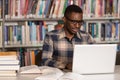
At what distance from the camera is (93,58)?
212 centimetres

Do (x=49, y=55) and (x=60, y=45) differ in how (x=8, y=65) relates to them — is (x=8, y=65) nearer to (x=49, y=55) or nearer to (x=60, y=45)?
(x=49, y=55)

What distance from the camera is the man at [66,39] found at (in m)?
2.60

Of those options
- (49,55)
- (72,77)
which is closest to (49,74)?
(72,77)

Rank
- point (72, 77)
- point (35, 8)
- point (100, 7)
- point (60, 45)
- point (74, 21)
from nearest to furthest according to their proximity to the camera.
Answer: point (72, 77) < point (74, 21) < point (60, 45) < point (35, 8) < point (100, 7)

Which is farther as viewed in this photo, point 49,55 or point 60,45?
point 60,45

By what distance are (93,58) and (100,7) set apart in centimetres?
147

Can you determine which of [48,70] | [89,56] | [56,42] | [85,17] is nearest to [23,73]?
[48,70]

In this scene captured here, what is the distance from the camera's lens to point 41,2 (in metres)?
3.34

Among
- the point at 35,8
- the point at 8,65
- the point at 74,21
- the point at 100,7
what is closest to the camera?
the point at 8,65

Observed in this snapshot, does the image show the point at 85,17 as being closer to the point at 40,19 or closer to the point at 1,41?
the point at 40,19

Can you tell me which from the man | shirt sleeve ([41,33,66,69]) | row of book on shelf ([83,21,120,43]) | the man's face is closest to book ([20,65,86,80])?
shirt sleeve ([41,33,66,69])

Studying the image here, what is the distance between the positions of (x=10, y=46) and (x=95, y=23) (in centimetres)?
101

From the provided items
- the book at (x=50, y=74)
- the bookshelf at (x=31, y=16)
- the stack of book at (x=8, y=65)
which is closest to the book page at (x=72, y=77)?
the book at (x=50, y=74)

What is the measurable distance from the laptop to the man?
43 centimetres
